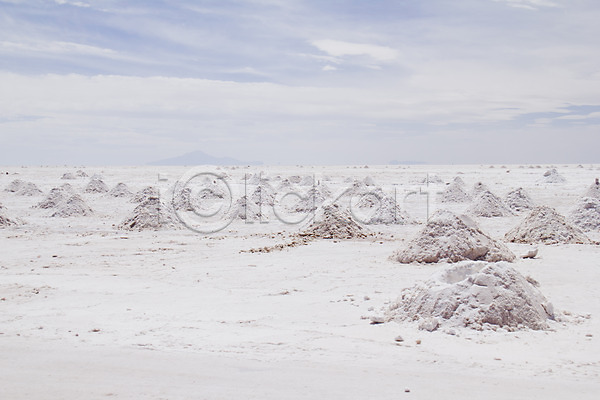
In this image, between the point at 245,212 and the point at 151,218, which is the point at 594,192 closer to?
the point at 245,212

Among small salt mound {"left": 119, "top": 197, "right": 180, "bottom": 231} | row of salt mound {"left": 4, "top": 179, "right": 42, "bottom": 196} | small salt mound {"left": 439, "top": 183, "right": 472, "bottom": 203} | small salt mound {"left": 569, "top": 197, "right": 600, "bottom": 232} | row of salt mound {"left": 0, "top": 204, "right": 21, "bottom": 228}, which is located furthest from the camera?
row of salt mound {"left": 4, "top": 179, "right": 42, "bottom": 196}

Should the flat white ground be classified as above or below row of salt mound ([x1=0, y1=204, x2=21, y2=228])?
below

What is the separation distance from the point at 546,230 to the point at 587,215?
10.4ft

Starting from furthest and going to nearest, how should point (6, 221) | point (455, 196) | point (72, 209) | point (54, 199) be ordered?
1. point (455, 196)
2. point (54, 199)
3. point (72, 209)
4. point (6, 221)

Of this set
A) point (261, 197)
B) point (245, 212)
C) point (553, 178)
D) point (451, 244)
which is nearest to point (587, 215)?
point (451, 244)

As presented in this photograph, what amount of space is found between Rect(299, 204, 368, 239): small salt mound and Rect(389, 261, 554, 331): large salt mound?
688cm

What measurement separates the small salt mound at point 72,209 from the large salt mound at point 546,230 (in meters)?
12.6

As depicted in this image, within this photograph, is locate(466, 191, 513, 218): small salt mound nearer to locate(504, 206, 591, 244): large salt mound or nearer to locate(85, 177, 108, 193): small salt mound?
locate(504, 206, 591, 244): large salt mound

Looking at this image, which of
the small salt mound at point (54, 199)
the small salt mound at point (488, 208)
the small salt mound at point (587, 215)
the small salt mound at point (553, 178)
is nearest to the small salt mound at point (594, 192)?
the small salt mound at point (488, 208)

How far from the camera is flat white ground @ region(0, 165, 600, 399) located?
13.5 feet

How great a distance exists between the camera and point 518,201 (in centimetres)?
1895

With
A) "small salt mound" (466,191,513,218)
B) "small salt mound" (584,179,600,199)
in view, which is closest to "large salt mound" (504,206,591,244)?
"small salt mound" (466,191,513,218)

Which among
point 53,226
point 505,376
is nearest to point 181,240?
point 53,226

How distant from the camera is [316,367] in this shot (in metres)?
4.46
